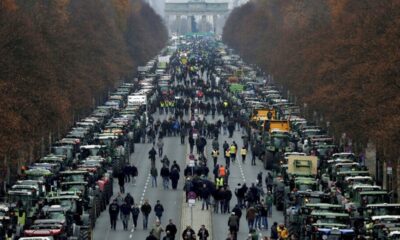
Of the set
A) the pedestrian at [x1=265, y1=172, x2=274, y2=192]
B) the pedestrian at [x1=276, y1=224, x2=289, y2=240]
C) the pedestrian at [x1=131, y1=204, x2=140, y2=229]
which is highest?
the pedestrian at [x1=276, y1=224, x2=289, y2=240]

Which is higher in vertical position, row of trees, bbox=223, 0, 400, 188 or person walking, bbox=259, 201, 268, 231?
row of trees, bbox=223, 0, 400, 188

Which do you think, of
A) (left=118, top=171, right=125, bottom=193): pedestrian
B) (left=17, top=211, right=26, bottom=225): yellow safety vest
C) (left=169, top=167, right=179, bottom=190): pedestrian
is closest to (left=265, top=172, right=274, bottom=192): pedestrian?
(left=169, top=167, right=179, bottom=190): pedestrian

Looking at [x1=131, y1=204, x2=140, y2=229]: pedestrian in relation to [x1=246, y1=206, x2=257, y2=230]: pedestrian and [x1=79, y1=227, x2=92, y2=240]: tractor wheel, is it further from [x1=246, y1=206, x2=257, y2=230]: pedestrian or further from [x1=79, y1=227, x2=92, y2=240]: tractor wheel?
[x1=79, y1=227, x2=92, y2=240]: tractor wheel

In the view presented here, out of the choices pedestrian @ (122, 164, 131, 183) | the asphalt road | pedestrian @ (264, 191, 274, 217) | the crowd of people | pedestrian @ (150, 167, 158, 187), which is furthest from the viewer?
pedestrian @ (122, 164, 131, 183)

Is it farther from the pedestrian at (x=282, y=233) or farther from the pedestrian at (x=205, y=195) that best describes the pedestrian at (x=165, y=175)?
the pedestrian at (x=282, y=233)

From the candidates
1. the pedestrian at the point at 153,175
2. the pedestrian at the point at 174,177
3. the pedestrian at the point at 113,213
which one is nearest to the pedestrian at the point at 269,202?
the pedestrian at the point at 113,213
